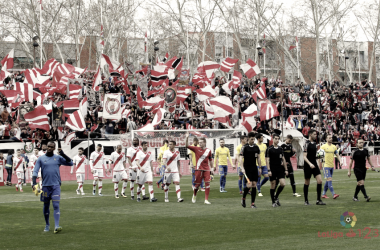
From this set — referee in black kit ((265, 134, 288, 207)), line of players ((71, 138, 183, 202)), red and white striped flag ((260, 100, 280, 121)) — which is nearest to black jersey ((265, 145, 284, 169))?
referee in black kit ((265, 134, 288, 207))

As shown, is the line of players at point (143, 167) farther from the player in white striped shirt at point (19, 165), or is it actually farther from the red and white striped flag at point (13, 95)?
the red and white striped flag at point (13, 95)

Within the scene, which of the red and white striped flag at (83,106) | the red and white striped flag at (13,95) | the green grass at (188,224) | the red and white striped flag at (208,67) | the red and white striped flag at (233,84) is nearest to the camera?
the green grass at (188,224)

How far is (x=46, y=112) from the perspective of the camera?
31016 millimetres

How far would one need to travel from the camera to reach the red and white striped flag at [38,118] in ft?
99.6

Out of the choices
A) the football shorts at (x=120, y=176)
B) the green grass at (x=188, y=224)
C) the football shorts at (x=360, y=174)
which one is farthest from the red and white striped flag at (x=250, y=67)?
the football shorts at (x=360, y=174)

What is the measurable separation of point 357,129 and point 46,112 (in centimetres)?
2368

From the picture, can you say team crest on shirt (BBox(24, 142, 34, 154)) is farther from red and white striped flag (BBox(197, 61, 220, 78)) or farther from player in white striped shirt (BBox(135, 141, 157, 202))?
player in white striped shirt (BBox(135, 141, 157, 202))

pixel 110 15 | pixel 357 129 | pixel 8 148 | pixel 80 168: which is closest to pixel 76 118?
pixel 8 148

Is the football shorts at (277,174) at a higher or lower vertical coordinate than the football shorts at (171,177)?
higher

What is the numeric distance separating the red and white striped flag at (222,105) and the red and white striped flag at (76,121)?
746cm

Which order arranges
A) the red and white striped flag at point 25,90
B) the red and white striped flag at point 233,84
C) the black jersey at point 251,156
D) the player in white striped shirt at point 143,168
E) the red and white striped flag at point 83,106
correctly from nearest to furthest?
the black jersey at point 251,156 < the player in white striped shirt at point 143,168 < the red and white striped flag at point 25,90 < the red and white striped flag at point 83,106 < the red and white striped flag at point 233,84

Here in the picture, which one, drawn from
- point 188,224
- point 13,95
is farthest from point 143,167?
point 13,95

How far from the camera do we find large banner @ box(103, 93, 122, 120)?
32969mm

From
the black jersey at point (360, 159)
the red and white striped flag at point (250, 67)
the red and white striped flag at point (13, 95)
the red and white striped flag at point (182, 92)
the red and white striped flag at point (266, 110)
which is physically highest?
the red and white striped flag at point (250, 67)
